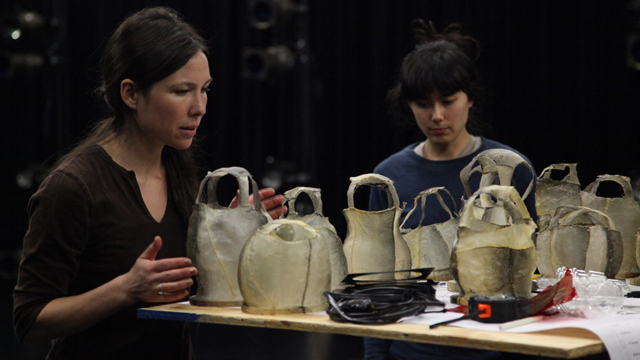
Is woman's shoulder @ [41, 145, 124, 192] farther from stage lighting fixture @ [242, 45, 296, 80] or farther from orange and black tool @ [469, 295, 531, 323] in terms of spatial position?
stage lighting fixture @ [242, 45, 296, 80]

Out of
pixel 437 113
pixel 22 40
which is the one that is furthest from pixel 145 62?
pixel 22 40

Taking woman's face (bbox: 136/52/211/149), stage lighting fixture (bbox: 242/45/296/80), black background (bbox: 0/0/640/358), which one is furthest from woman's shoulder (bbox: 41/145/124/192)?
stage lighting fixture (bbox: 242/45/296/80)

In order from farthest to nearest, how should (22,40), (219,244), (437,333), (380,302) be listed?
(22,40), (219,244), (380,302), (437,333)

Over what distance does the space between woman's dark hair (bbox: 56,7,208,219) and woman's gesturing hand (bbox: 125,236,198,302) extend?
1.16 feet

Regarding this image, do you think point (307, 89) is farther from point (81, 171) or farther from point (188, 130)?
point (81, 171)

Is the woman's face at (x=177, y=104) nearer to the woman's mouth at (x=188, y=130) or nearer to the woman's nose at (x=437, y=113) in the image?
the woman's mouth at (x=188, y=130)

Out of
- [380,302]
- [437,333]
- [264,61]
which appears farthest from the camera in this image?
[264,61]

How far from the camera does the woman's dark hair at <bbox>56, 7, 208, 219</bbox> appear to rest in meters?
1.68

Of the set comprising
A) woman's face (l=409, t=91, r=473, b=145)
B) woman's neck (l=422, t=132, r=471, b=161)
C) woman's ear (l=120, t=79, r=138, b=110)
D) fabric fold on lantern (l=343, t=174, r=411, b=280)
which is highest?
woman's ear (l=120, t=79, r=138, b=110)

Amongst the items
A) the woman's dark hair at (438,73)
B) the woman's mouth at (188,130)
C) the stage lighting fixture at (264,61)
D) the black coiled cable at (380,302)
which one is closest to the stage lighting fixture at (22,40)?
the stage lighting fixture at (264,61)

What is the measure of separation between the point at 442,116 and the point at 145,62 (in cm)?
115

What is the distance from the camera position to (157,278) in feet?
4.79

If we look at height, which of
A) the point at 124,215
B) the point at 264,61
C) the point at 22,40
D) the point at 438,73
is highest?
the point at 22,40

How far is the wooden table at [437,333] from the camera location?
3.71ft
